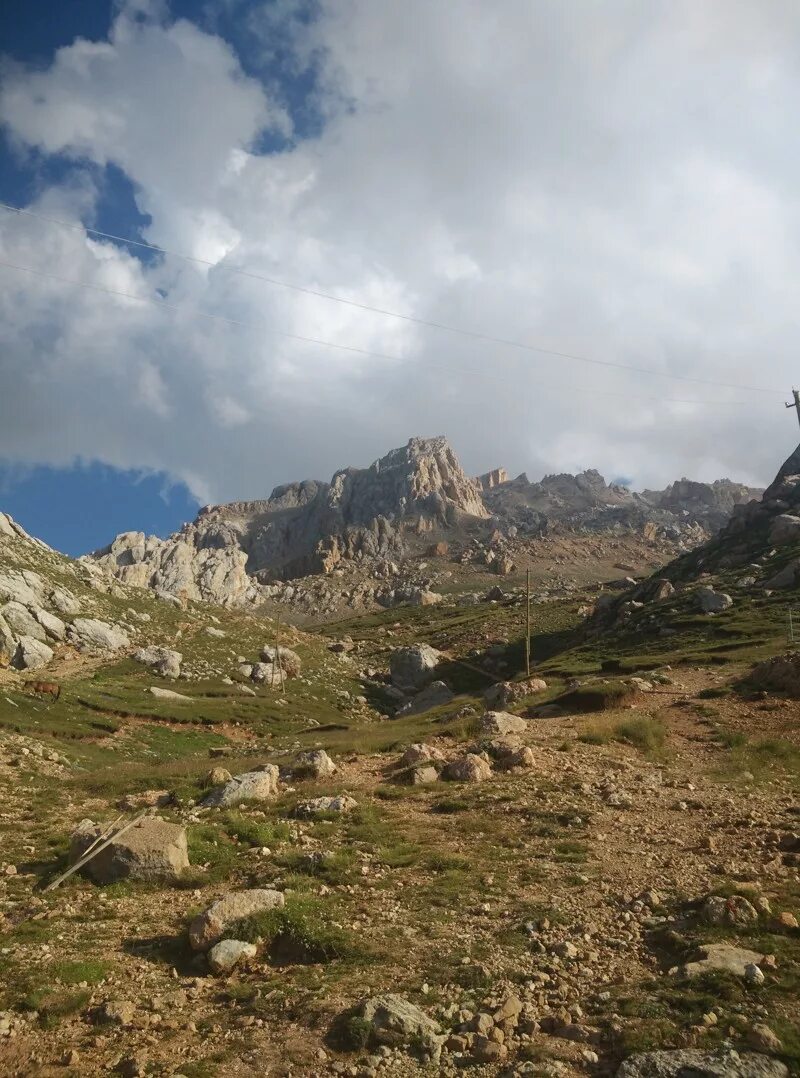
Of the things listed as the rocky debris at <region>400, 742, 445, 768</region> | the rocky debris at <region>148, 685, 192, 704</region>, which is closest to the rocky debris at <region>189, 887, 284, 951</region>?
the rocky debris at <region>400, 742, 445, 768</region>

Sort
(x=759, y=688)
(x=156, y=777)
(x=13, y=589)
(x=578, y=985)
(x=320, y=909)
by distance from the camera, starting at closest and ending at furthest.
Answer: (x=578, y=985) < (x=320, y=909) < (x=156, y=777) < (x=759, y=688) < (x=13, y=589)

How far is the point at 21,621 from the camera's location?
5781 cm

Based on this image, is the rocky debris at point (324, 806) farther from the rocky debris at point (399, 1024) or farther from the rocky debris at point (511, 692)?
the rocky debris at point (511, 692)

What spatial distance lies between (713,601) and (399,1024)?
2580 inches

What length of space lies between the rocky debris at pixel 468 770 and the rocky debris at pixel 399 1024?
11041 mm

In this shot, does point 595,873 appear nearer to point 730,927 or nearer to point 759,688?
point 730,927

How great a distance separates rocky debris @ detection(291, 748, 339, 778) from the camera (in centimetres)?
2019

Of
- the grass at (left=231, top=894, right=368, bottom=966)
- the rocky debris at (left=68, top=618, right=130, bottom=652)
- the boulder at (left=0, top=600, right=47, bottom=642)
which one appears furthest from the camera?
the rocky debris at (left=68, top=618, right=130, bottom=652)

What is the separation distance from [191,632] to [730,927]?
3030 inches

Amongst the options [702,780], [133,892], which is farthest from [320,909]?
[702,780]

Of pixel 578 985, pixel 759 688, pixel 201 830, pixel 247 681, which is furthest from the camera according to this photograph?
pixel 247 681

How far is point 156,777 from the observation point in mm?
21625

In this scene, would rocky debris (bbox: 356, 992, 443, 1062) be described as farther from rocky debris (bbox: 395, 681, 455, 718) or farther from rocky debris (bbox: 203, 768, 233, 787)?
rocky debris (bbox: 395, 681, 455, 718)

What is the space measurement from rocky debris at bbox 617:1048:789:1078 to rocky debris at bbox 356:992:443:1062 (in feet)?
6.87
